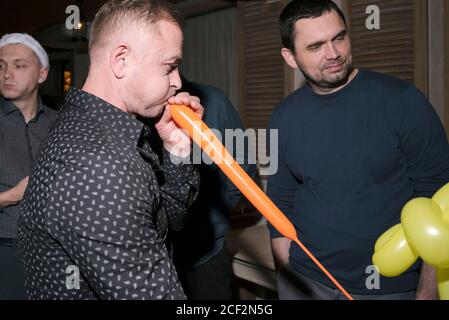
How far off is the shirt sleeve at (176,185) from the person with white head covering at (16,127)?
543 millimetres

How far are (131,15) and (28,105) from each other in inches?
35.1

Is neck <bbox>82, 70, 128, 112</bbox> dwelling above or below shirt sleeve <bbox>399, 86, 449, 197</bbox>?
above

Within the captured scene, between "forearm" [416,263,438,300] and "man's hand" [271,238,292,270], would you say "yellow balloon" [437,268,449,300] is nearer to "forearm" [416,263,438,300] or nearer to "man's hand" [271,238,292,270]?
"forearm" [416,263,438,300]

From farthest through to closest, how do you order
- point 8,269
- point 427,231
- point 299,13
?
point 8,269 < point 299,13 < point 427,231

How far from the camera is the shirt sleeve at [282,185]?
1.39m

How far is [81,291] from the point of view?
743 millimetres

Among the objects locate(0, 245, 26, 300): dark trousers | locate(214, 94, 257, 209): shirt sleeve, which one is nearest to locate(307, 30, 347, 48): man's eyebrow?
locate(214, 94, 257, 209): shirt sleeve

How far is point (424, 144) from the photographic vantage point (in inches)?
44.6

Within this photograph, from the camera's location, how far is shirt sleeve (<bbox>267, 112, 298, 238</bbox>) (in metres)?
1.39

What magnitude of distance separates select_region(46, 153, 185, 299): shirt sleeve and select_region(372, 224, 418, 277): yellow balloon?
0.37 m

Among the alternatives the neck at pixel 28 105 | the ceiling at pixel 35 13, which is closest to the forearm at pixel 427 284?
the neck at pixel 28 105

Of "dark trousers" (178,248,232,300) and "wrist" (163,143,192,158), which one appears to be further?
"dark trousers" (178,248,232,300)

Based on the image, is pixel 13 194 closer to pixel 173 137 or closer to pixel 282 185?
pixel 173 137

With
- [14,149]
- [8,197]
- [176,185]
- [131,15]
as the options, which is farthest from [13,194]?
[131,15]
